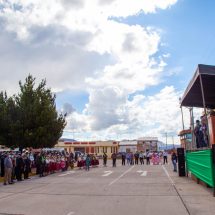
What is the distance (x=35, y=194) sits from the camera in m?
16.3

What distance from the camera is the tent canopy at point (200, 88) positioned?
14.7 m

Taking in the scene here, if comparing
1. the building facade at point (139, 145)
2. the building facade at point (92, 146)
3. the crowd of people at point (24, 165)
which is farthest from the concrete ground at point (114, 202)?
the building facade at point (92, 146)

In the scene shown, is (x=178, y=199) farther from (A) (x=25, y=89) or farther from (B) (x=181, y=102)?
(A) (x=25, y=89)

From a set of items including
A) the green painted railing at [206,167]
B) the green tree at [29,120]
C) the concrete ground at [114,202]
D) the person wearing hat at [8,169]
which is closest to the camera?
the concrete ground at [114,202]

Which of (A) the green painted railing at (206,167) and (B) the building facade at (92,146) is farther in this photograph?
(B) the building facade at (92,146)

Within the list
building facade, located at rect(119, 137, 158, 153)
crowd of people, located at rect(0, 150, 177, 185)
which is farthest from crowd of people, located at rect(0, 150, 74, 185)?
building facade, located at rect(119, 137, 158, 153)

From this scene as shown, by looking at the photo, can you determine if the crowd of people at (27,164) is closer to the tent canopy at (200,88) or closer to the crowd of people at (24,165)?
the crowd of people at (24,165)

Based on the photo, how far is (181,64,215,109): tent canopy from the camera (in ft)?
48.3

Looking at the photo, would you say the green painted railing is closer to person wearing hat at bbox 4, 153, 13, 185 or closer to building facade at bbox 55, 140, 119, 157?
person wearing hat at bbox 4, 153, 13, 185

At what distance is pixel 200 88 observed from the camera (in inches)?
720

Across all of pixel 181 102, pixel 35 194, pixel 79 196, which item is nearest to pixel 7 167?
pixel 35 194

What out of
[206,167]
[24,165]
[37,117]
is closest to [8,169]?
[24,165]

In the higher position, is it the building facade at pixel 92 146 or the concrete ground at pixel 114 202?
the building facade at pixel 92 146

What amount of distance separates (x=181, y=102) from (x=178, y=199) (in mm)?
8898
